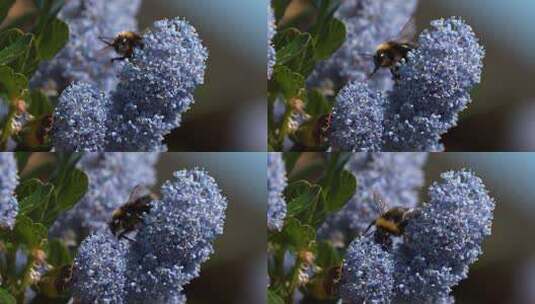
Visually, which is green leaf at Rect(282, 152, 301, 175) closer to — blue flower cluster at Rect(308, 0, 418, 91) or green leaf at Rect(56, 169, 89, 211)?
blue flower cluster at Rect(308, 0, 418, 91)

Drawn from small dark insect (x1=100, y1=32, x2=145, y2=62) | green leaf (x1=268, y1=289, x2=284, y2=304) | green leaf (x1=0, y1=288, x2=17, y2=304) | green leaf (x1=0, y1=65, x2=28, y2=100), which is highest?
small dark insect (x1=100, y1=32, x2=145, y2=62)

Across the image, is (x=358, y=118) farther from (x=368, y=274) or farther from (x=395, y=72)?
(x=368, y=274)

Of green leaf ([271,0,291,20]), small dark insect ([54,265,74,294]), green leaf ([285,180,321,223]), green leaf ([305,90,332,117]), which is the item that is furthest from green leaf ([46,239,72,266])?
green leaf ([271,0,291,20])

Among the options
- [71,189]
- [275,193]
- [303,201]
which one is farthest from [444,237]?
[71,189]

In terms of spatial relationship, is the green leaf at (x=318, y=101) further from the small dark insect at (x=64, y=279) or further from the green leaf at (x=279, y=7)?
the small dark insect at (x=64, y=279)

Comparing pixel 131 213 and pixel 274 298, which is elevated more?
pixel 131 213

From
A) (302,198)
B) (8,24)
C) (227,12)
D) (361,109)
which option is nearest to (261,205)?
(302,198)
